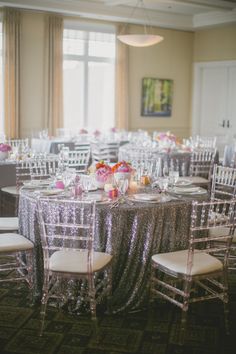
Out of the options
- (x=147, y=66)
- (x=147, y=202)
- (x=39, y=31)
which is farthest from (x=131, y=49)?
(x=147, y=202)

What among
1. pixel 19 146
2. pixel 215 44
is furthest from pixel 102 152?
pixel 215 44

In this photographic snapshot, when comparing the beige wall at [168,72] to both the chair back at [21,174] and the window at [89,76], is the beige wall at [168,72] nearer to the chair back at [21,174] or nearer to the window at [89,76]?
the window at [89,76]

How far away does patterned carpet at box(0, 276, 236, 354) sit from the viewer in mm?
3420

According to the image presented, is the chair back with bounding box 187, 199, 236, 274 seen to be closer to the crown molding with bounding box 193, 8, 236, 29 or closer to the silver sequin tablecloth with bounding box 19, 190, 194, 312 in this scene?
the silver sequin tablecloth with bounding box 19, 190, 194, 312

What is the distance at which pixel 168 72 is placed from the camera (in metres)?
12.0

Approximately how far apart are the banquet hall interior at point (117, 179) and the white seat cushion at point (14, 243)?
0.04 feet

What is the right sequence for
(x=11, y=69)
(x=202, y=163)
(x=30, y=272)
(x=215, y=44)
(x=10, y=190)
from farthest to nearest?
1. (x=215, y=44)
2. (x=11, y=69)
3. (x=202, y=163)
4. (x=10, y=190)
5. (x=30, y=272)

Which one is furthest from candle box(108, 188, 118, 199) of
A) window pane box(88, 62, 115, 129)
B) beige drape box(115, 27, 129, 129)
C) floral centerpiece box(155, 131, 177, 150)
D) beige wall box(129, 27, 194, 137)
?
beige wall box(129, 27, 194, 137)

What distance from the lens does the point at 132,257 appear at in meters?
4.01

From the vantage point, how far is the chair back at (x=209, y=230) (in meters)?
3.57

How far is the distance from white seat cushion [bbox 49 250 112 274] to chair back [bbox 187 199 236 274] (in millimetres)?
616

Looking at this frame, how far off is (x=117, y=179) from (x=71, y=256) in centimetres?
97

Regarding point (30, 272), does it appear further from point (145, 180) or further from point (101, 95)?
point (101, 95)

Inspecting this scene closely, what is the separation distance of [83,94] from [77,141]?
2.10m
